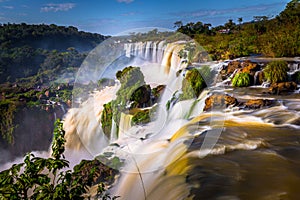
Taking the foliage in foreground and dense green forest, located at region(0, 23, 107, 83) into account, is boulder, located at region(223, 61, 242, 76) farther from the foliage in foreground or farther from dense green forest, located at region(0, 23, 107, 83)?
dense green forest, located at region(0, 23, 107, 83)

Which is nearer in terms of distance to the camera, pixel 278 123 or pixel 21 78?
pixel 278 123

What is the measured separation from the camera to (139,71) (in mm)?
2641

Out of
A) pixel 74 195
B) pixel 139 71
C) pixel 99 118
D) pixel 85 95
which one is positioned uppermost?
pixel 139 71

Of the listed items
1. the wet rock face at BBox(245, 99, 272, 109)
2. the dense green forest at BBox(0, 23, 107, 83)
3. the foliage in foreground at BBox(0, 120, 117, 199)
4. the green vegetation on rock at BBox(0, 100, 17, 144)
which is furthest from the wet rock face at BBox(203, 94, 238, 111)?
the dense green forest at BBox(0, 23, 107, 83)

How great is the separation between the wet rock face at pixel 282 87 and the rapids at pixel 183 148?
197cm

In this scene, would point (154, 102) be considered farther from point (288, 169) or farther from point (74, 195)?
point (288, 169)

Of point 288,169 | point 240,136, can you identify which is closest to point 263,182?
point 288,169

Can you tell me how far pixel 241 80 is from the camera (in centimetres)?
775

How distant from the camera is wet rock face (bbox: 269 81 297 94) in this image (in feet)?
22.3

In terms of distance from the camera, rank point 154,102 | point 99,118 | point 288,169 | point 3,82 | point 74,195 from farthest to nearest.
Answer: point 3,82
point 288,169
point 99,118
point 154,102
point 74,195

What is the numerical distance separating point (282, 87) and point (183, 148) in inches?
164

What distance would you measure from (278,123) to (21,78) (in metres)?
19.6

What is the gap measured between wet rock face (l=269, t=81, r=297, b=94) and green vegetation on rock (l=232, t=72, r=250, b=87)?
2.72 ft

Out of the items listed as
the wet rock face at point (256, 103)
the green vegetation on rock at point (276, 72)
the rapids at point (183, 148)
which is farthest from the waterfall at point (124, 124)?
the green vegetation on rock at point (276, 72)
